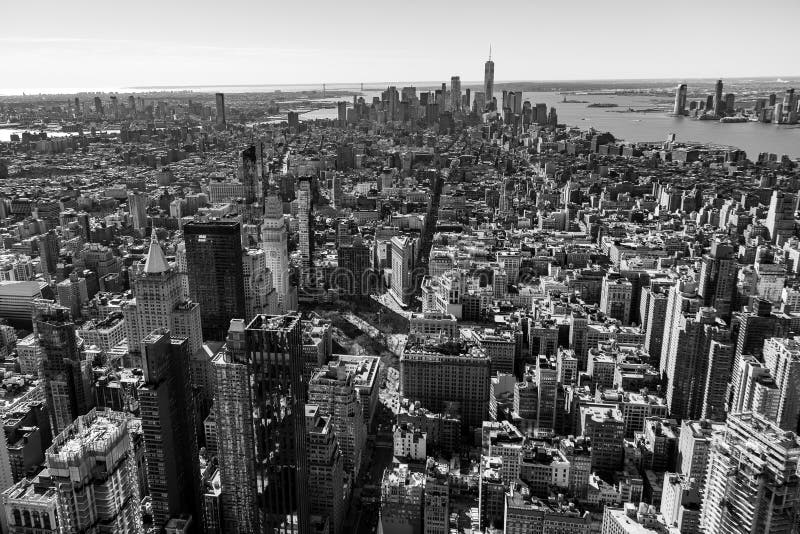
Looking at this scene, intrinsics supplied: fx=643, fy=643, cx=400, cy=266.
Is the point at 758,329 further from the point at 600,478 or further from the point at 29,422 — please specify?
the point at 29,422

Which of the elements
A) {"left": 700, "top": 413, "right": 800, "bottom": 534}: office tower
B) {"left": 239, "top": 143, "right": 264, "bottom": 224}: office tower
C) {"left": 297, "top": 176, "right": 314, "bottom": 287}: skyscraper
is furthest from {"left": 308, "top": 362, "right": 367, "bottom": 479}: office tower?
{"left": 239, "top": 143, "right": 264, "bottom": 224}: office tower

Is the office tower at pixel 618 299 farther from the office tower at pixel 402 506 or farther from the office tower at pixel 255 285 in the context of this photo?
the office tower at pixel 402 506

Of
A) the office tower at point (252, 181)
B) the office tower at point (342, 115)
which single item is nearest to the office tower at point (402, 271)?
the office tower at point (252, 181)

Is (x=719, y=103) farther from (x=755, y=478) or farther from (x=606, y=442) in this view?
(x=755, y=478)

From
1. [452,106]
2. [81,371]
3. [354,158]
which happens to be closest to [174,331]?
[81,371]

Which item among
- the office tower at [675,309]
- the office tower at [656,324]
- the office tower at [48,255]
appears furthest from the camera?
the office tower at [48,255]

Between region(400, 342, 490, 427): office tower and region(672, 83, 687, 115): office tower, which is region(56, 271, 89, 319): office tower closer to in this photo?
region(400, 342, 490, 427): office tower
